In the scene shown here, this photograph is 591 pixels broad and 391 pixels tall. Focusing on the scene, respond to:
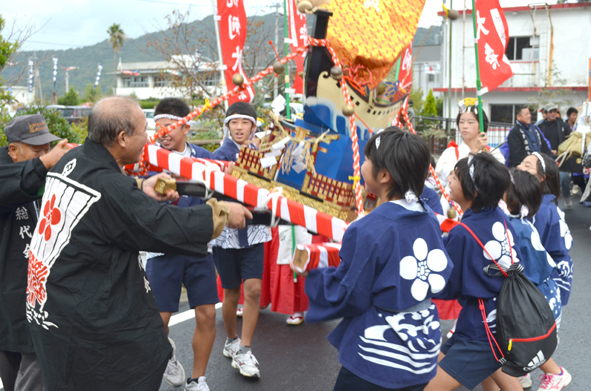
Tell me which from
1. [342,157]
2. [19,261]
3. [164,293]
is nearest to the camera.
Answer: [19,261]

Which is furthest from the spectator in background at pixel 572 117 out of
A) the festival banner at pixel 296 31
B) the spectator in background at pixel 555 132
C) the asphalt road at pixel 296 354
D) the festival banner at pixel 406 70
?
the festival banner at pixel 406 70

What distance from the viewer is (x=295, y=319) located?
15.6 ft

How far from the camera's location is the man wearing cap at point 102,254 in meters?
2.01

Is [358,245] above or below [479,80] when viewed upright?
below

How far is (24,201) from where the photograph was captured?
8.41 feet

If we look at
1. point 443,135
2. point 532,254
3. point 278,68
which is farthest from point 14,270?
point 443,135

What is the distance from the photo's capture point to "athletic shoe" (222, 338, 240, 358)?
13.1 feet

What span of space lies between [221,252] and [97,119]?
1.95 meters

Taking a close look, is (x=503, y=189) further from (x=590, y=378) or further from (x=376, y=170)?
(x=590, y=378)

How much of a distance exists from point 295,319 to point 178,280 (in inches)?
64.6

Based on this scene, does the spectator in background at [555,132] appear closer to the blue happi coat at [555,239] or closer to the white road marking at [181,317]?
the blue happi coat at [555,239]

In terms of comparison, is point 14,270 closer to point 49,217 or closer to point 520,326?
point 49,217

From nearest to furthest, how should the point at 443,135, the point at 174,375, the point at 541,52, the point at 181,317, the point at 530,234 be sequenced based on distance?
1. the point at 530,234
2. the point at 174,375
3. the point at 181,317
4. the point at 443,135
5. the point at 541,52

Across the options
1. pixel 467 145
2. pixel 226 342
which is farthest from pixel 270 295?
pixel 467 145
